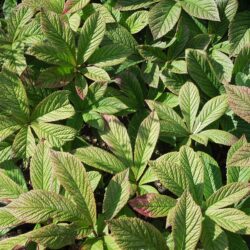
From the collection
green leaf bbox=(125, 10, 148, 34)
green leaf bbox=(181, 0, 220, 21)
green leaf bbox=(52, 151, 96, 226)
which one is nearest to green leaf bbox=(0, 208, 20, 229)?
green leaf bbox=(52, 151, 96, 226)

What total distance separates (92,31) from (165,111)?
1.41ft

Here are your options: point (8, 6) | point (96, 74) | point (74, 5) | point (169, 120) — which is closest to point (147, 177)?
point (169, 120)

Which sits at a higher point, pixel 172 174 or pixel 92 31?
pixel 92 31

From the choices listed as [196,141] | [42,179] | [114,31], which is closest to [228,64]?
[196,141]

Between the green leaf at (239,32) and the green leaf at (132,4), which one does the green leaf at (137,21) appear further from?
the green leaf at (239,32)

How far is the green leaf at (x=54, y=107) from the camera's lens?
1682 mm

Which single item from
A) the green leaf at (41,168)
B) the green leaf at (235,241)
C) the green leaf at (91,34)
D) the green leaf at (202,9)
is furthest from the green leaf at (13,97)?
the green leaf at (235,241)

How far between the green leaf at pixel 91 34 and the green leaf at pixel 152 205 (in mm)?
616

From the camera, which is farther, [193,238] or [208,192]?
[208,192]

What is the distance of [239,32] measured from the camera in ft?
6.15

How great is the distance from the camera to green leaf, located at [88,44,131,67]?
1803 mm

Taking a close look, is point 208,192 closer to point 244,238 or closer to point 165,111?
point 244,238

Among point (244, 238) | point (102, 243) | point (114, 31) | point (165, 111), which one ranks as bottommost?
point (244, 238)

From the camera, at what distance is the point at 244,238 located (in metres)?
1.62
